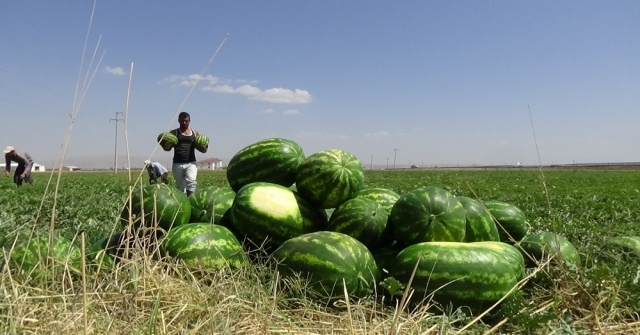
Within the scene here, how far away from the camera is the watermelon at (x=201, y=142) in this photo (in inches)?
288

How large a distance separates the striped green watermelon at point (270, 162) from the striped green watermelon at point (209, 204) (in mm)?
206

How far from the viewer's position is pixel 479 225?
3.44 metres

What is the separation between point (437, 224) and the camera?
3.14m

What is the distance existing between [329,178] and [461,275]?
1.21 metres

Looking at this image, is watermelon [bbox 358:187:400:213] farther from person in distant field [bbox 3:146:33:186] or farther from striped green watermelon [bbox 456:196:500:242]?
person in distant field [bbox 3:146:33:186]

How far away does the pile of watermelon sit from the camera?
2783 millimetres

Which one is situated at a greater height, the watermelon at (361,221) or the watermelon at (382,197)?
the watermelon at (382,197)

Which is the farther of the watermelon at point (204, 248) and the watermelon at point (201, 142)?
the watermelon at point (201, 142)

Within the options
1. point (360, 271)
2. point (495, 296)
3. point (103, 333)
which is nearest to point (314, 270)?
point (360, 271)

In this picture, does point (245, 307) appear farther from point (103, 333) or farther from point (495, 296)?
point (495, 296)

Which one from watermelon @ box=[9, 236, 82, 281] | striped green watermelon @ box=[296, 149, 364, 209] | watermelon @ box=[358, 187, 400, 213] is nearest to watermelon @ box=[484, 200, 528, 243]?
watermelon @ box=[358, 187, 400, 213]

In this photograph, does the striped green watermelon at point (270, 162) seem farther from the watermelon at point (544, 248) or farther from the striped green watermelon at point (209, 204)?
the watermelon at point (544, 248)

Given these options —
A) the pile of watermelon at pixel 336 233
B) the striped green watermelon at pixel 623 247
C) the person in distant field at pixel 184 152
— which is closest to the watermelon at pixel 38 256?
the pile of watermelon at pixel 336 233

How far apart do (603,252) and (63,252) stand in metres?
3.99
